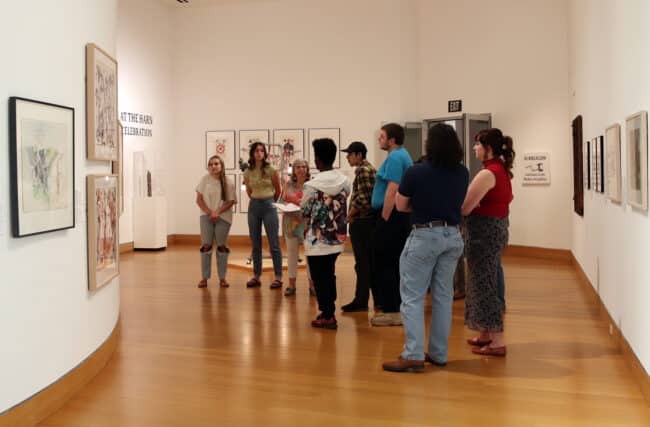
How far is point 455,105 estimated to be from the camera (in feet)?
44.1

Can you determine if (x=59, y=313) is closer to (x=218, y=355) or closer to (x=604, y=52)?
(x=218, y=355)

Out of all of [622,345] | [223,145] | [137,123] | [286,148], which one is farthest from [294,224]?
[223,145]

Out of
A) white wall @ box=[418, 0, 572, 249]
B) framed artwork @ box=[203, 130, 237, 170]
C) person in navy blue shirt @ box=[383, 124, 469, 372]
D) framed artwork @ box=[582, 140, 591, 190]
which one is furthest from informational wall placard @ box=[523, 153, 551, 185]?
person in navy blue shirt @ box=[383, 124, 469, 372]

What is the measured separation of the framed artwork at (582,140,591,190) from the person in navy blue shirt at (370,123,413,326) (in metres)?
3.30

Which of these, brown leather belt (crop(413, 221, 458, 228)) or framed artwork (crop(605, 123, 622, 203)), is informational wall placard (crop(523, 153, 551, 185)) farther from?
brown leather belt (crop(413, 221, 458, 228))

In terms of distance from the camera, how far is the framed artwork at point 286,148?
→ 49.3 ft

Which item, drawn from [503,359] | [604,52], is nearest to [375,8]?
[604,52]

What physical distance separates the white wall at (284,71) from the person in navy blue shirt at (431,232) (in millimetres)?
9235

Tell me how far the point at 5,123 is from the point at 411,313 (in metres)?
3.10

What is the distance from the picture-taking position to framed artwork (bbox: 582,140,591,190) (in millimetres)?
8891

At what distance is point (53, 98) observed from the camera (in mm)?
4547

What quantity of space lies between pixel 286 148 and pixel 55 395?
36.0 ft

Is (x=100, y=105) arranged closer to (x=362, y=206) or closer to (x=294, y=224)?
(x=362, y=206)

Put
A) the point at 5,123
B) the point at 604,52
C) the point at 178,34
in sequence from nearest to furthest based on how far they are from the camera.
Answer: the point at 5,123 → the point at 604,52 → the point at 178,34
